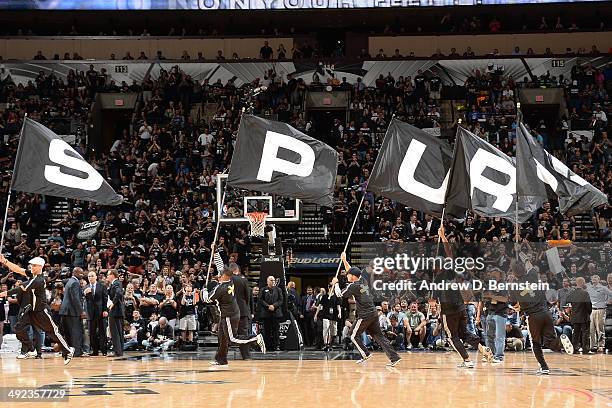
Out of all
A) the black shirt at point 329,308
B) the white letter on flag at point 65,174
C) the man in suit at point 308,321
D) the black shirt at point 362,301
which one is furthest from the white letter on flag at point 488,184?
the man in suit at point 308,321

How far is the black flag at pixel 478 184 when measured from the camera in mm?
18641

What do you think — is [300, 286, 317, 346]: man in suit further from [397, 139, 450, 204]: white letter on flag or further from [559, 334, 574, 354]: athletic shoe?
[397, 139, 450, 204]: white letter on flag

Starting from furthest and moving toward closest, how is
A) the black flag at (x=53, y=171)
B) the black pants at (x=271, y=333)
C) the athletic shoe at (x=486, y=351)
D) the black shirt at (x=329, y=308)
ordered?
the black shirt at (x=329, y=308)
the black pants at (x=271, y=333)
the athletic shoe at (x=486, y=351)
the black flag at (x=53, y=171)

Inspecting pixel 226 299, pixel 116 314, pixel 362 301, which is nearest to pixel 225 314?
pixel 226 299

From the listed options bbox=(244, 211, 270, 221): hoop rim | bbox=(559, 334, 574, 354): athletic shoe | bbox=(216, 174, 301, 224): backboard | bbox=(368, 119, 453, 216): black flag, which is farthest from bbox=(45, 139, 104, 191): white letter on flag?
bbox=(559, 334, 574, 354): athletic shoe

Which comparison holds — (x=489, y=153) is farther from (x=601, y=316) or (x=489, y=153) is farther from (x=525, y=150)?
(x=601, y=316)

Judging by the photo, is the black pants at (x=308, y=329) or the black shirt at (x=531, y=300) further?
the black pants at (x=308, y=329)

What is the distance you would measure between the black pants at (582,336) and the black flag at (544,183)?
565 centimetres

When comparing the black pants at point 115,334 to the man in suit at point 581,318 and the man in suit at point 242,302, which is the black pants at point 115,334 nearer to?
the man in suit at point 242,302

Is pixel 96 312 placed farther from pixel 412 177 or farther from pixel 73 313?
pixel 412 177

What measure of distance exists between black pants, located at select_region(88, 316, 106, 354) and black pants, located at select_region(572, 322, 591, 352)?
37.7 ft
